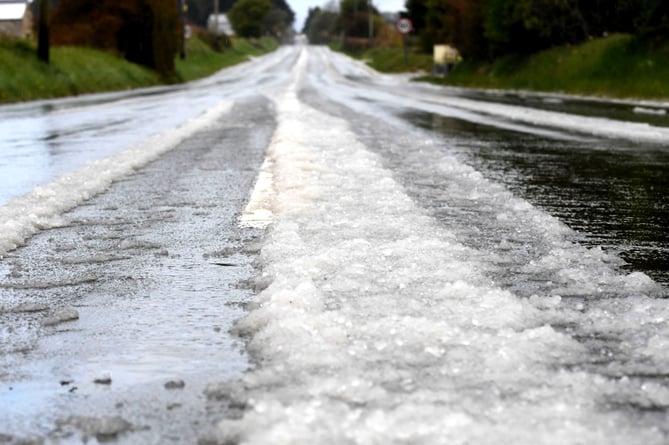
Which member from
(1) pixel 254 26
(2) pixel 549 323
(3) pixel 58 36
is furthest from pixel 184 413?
(1) pixel 254 26

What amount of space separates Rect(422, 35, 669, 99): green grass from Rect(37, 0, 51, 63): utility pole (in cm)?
1536

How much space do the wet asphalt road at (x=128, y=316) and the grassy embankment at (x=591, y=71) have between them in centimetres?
1974

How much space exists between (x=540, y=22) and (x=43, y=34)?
1693 cm

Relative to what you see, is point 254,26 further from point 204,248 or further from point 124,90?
point 204,248

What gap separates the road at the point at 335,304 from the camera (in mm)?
2934

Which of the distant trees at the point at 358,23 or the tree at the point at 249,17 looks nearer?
the distant trees at the point at 358,23

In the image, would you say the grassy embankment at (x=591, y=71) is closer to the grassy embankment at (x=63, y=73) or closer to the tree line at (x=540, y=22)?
the tree line at (x=540, y=22)

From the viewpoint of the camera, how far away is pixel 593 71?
99.0 ft

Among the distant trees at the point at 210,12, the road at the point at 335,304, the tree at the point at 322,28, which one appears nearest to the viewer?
the road at the point at 335,304

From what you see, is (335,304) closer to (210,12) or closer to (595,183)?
(595,183)

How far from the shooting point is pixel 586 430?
8.98 ft

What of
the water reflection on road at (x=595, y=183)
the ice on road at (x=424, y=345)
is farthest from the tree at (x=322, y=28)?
the ice on road at (x=424, y=345)

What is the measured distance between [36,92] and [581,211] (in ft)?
84.0

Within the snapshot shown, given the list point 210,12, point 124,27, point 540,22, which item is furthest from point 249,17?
point 540,22
